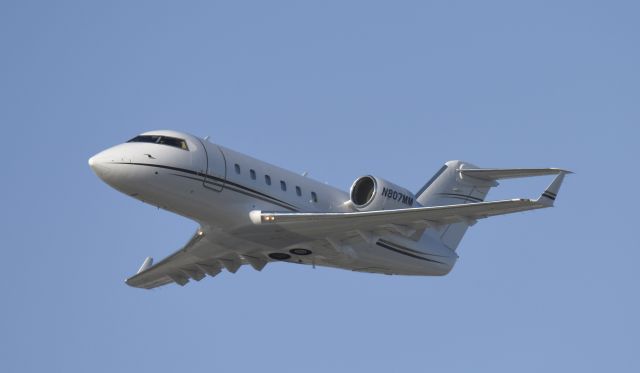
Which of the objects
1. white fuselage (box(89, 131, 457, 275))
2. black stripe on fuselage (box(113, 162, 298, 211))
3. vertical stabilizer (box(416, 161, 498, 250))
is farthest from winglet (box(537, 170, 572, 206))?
vertical stabilizer (box(416, 161, 498, 250))

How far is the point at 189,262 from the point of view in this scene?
27.9 meters

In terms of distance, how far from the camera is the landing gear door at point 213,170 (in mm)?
23562

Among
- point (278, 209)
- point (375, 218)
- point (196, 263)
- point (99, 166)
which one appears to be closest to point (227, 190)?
point (278, 209)

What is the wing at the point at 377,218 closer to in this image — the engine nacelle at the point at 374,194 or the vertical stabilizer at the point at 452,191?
the engine nacelle at the point at 374,194

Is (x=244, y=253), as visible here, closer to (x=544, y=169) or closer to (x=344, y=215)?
(x=344, y=215)

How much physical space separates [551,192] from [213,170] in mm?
6753

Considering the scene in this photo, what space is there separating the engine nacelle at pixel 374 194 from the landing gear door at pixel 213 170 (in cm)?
327

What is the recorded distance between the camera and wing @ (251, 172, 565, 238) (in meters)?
23.7

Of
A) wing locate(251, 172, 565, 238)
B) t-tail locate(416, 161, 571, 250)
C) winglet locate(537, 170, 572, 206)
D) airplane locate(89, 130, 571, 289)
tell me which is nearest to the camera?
winglet locate(537, 170, 572, 206)

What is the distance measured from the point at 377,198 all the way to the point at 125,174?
18.3 feet

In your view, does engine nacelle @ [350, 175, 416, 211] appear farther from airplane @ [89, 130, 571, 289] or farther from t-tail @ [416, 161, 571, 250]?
t-tail @ [416, 161, 571, 250]

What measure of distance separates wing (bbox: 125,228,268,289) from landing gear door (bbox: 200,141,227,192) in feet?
5.09

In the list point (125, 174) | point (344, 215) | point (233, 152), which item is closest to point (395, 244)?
point (344, 215)

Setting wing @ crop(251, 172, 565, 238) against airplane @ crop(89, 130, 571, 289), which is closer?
airplane @ crop(89, 130, 571, 289)
